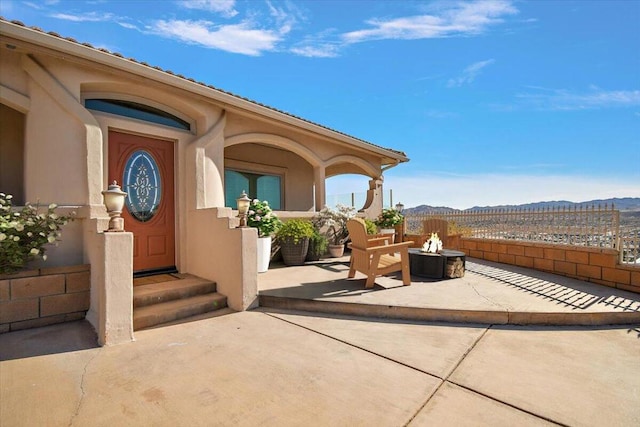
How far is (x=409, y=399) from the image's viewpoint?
2.08 meters

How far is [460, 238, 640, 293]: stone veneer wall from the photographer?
490cm

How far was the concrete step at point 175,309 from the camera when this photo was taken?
3606mm

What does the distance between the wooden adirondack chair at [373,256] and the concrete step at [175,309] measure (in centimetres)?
228

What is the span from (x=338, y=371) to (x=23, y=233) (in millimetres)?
3958

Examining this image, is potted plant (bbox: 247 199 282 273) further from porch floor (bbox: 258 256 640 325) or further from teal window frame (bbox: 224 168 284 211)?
teal window frame (bbox: 224 168 284 211)

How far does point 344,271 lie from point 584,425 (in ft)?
14.7

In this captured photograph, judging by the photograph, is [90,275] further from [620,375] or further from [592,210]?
[592,210]

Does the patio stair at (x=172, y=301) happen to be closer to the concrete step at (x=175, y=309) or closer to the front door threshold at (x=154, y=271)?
the concrete step at (x=175, y=309)

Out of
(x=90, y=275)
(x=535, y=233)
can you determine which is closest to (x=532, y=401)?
(x=90, y=275)

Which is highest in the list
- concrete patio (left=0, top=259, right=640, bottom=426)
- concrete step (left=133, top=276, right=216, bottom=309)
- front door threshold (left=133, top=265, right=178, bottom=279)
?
front door threshold (left=133, top=265, right=178, bottom=279)

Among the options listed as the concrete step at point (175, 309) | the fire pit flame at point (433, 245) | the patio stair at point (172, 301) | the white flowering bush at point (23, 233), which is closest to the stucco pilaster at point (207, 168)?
the patio stair at point (172, 301)

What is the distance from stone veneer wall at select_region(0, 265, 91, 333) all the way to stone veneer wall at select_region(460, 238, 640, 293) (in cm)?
831

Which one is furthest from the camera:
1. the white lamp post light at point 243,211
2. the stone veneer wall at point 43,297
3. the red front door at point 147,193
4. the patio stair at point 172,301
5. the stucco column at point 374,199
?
the stucco column at point 374,199

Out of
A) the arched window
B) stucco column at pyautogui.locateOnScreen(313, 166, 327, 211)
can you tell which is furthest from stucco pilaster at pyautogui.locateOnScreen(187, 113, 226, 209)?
stucco column at pyautogui.locateOnScreen(313, 166, 327, 211)
